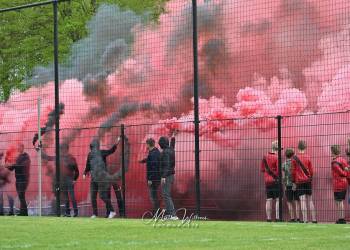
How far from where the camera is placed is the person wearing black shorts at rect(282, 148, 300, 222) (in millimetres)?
19266

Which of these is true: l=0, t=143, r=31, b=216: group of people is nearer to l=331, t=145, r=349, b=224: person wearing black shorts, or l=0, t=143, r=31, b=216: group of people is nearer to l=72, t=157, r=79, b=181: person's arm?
Answer: l=72, t=157, r=79, b=181: person's arm

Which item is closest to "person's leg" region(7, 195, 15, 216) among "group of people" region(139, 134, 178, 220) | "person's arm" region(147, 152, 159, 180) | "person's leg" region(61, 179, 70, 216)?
"person's leg" region(61, 179, 70, 216)

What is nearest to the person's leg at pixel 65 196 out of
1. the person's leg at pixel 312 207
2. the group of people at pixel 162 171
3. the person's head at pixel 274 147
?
the group of people at pixel 162 171

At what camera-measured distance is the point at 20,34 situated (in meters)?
32.5

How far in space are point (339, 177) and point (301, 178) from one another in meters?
0.73

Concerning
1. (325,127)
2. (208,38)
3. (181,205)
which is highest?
(208,38)

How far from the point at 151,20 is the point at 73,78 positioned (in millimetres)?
2709

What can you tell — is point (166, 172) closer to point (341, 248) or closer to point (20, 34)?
point (341, 248)

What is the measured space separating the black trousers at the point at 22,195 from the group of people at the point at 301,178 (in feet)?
22.1

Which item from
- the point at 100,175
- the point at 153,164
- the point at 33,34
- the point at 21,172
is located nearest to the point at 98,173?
the point at 100,175

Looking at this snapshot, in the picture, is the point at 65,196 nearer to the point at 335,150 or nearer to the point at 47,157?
the point at 47,157

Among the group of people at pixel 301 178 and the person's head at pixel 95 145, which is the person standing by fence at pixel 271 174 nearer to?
the group of people at pixel 301 178

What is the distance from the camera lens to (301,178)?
19109 mm

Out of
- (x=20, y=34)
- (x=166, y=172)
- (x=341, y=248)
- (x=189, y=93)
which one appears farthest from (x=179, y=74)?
(x=341, y=248)
